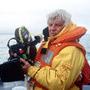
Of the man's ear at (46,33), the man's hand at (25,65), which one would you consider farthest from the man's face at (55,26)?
the man's hand at (25,65)

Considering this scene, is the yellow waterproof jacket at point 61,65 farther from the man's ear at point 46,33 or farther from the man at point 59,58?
the man's ear at point 46,33

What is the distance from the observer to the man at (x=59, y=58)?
3.25 meters

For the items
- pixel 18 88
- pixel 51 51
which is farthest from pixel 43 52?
pixel 18 88

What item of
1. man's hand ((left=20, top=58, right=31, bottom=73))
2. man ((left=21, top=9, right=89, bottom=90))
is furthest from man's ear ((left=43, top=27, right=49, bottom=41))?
man's hand ((left=20, top=58, right=31, bottom=73))

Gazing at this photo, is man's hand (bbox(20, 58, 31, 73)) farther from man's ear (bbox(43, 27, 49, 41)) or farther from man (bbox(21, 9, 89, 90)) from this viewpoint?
man's ear (bbox(43, 27, 49, 41))

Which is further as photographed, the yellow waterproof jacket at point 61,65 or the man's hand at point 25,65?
the man's hand at point 25,65

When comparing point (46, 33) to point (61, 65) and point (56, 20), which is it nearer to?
point (56, 20)

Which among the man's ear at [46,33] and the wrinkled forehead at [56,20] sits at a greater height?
the wrinkled forehead at [56,20]

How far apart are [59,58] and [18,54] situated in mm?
379

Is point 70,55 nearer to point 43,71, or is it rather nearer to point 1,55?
point 43,71

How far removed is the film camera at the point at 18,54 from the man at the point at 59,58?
7 centimetres

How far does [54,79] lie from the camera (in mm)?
3238

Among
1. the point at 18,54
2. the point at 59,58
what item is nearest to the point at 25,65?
the point at 18,54

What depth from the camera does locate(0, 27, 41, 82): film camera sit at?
346cm
